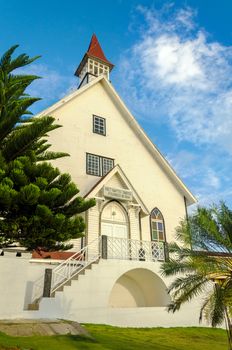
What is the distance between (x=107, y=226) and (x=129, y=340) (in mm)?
8433

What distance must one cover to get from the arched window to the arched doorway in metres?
2.21

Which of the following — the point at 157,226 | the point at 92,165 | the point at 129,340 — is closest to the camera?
the point at 129,340

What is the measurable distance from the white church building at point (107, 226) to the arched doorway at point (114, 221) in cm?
6

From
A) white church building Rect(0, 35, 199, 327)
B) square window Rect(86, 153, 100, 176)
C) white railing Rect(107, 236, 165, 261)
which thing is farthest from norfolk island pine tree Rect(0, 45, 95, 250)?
square window Rect(86, 153, 100, 176)

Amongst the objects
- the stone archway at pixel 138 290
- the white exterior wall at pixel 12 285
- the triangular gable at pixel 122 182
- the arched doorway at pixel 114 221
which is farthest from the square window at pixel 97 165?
the white exterior wall at pixel 12 285

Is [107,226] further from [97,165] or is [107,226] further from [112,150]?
[112,150]

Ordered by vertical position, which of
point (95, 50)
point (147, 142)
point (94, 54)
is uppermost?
point (95, 50)

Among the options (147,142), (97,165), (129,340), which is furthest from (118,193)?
(129,340)

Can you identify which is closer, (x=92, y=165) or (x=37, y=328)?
(x=37, y=328)

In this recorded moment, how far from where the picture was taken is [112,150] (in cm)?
2172

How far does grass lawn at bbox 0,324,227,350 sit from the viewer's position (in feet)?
27.7

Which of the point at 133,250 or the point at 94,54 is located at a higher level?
the point at 94,54

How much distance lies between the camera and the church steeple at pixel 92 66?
2534 cm

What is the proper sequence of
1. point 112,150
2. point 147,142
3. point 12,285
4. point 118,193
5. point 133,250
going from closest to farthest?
point 12,285
point 133,250
point 118,193
point 112,150
point 147,142
